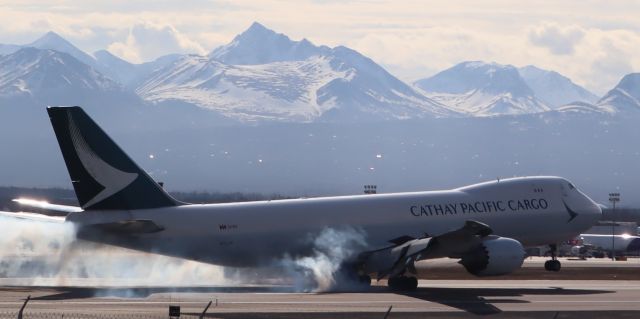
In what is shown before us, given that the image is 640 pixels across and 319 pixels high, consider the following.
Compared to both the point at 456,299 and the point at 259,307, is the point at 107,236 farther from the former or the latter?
the point at 456,299

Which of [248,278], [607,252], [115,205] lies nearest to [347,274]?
[248,278]

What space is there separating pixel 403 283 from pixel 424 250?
8.73ft

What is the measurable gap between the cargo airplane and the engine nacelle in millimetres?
46

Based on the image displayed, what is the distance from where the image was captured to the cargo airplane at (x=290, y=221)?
2203 inches

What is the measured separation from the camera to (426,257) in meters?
57.8

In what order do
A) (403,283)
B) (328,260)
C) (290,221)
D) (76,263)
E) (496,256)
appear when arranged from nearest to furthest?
1. (496,256)
2. (403,283)
3. (76,263)
4. (290,221)
5. (328,260)

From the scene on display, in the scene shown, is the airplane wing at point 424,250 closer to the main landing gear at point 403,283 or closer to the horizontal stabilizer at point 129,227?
the main landing gear at point 403,283

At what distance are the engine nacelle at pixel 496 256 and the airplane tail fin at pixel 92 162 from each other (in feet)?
52.8

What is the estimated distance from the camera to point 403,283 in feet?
190

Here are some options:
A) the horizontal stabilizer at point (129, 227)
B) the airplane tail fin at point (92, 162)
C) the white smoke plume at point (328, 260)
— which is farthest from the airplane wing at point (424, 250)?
the airplane tail fin at point (92, 162)

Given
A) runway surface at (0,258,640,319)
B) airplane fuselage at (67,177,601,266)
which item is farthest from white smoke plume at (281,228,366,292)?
runway surface at (0,258,640,319)

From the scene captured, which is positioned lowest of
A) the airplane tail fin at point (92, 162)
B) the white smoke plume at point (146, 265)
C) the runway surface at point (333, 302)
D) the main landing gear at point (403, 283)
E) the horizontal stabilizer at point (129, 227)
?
the runway surface at point (333, 302)

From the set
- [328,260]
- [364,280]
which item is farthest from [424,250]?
[328,260]

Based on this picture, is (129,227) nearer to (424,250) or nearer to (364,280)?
(364,280)
